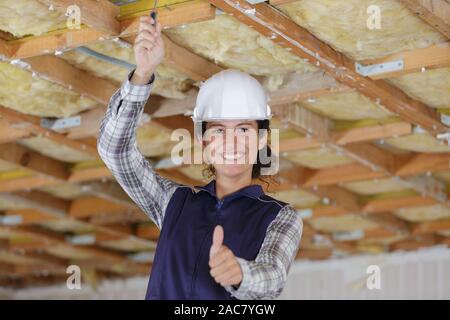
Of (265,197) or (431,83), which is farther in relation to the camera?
(431,83)

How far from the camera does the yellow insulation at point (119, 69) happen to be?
393 cm

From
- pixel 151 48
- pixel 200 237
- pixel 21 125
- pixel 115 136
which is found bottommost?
pixel 200 237

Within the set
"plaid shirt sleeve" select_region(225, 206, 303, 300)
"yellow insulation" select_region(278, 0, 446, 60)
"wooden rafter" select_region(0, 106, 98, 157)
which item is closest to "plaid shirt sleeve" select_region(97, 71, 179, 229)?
"plaid shirt sleeve" select_region(225, 206, 303, 300)

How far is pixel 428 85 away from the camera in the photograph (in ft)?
14.0

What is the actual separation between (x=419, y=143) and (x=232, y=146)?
3208mm

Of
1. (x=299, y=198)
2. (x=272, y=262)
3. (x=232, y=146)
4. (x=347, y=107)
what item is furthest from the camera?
(x=299, y=198)

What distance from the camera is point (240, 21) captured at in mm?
3404

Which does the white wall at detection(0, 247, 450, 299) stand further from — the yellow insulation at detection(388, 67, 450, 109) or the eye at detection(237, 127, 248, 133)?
the eye at detection(237, 127, 248, 133)

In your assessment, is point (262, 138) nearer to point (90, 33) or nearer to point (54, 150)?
point (90, 33)

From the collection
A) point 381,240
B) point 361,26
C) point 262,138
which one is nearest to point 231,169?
point 262,138

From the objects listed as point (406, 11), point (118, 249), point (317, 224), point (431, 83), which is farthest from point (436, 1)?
point (118, 249)

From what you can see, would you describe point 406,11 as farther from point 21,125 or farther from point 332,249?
point 332,249

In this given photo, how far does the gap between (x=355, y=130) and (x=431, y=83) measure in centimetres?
73

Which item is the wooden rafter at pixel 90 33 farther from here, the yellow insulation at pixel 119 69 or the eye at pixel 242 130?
the eye at pixel 242 130
